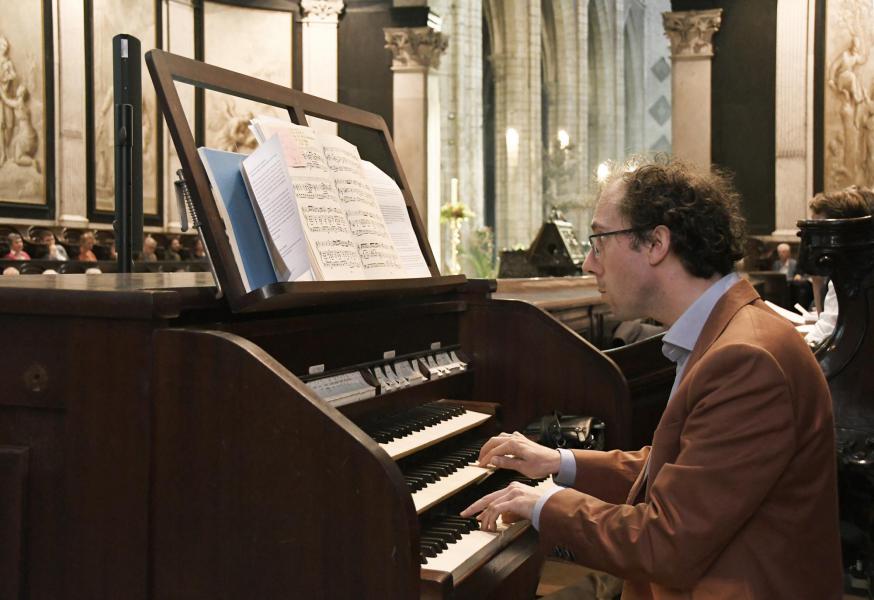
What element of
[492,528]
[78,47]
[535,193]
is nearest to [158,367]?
[492,528]

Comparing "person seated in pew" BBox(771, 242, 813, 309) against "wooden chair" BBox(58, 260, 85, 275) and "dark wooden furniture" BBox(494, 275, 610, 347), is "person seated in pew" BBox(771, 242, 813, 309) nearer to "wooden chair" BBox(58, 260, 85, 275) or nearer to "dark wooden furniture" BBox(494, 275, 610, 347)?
"dark wooden furniture" BBox(494, 275, 610, 347)

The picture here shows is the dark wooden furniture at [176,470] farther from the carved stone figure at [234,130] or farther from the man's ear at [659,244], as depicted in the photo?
the carved stone figure at [234,130]

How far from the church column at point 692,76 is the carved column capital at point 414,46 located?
365cm

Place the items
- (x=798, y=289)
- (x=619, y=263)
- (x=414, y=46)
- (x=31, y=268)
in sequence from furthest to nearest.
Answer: (x=414, y=46) → (x=798, y=289) → (x=31, y=268) → (x=619, y=263)

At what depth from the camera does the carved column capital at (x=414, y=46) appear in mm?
15703

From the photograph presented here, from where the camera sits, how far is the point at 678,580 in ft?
6.38

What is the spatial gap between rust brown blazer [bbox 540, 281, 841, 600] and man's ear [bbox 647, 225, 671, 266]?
0.19 m

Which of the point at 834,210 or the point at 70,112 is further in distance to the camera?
the point at 70,112

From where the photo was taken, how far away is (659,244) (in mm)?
2186

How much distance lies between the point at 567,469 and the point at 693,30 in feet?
42.9

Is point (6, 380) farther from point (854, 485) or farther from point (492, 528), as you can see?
point (854, 485)

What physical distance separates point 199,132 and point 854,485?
1351 cm

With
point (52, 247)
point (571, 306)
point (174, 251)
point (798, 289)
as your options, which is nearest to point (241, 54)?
point (174, 251)

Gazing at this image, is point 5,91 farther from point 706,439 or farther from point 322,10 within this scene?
point 706,439
